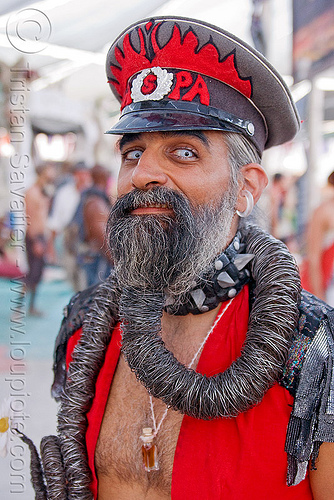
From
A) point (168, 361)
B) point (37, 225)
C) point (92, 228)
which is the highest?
point (37, 225)

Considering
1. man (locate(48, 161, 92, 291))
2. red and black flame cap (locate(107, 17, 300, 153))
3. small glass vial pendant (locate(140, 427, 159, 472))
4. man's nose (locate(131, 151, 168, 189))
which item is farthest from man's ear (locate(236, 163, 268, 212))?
man (locate(48, 161, 92, 291))

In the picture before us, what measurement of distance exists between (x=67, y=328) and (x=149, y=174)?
862 millimetres

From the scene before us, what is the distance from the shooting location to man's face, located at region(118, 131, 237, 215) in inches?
65.2

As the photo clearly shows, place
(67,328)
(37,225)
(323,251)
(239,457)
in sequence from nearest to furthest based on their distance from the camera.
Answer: (239,457), (67,328), (323,251), (37,225)

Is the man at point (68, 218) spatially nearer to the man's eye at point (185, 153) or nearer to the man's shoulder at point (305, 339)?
the man's eye at point (185, 153)

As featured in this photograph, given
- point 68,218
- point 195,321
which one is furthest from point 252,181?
point 68,218

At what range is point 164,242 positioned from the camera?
5.37 feet

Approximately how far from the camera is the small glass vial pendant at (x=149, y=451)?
1.59 m

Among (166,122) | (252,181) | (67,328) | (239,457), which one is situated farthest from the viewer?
(67,328)

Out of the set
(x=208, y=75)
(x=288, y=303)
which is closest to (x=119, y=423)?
(x=288, y=303)

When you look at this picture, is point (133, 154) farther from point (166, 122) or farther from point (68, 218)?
point (68, 218)

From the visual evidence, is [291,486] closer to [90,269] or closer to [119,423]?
[119,423]

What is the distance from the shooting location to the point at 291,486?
1.45 meters

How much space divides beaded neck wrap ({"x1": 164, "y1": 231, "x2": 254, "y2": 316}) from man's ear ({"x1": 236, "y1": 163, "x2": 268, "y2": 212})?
0.77ft
